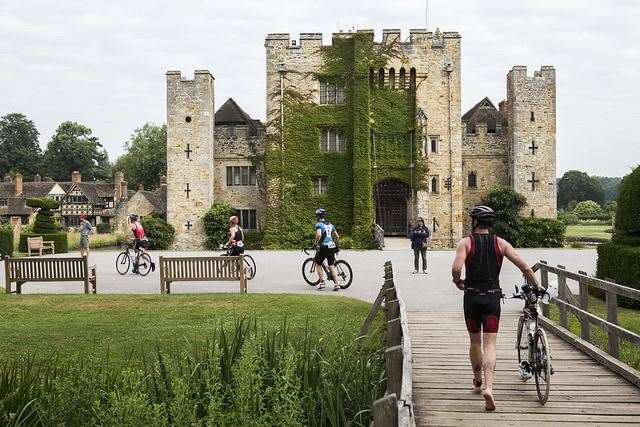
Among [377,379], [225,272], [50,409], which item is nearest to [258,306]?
[225,272]

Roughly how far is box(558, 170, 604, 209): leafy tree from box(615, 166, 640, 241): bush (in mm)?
114094

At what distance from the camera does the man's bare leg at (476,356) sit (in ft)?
21.0

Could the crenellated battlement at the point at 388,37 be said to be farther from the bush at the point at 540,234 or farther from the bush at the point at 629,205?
the bush at the point at 629,205

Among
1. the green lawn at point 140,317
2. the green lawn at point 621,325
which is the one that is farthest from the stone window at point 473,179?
the green lawn at point 140,317

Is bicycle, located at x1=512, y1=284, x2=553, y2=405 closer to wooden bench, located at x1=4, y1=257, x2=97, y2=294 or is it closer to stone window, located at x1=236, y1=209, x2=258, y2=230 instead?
wooden bench, located at x1=4, y1=257, x2=97, y2=294

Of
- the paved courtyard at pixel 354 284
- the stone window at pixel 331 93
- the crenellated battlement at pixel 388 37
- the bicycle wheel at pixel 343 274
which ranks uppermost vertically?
the crenellated battlement at pixel 388 37

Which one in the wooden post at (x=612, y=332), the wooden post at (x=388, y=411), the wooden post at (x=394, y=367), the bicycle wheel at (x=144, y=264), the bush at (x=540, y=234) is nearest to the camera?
the wooden post at (x=388, y=411)

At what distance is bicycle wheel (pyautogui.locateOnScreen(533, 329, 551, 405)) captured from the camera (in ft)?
20.0

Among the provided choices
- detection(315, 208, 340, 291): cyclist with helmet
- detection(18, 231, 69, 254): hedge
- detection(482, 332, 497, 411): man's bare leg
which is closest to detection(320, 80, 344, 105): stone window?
detection(18, 231, 69, 254): hedge

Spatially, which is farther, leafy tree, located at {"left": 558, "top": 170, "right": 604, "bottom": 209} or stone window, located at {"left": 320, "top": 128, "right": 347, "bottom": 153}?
leafy tree, located at {"left": 558, "top": 170, "right": 604, "bottom": 209}

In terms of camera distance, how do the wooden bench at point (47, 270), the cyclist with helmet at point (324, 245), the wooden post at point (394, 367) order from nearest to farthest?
the wooden post at point (394, 367), the wooden bench at point (47, 270), the cyclist with helmet at point (324, 245)

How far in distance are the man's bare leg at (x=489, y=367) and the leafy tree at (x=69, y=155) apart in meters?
94.7

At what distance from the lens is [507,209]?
3831 cm

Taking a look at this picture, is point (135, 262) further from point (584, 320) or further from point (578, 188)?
point (578, 188)
